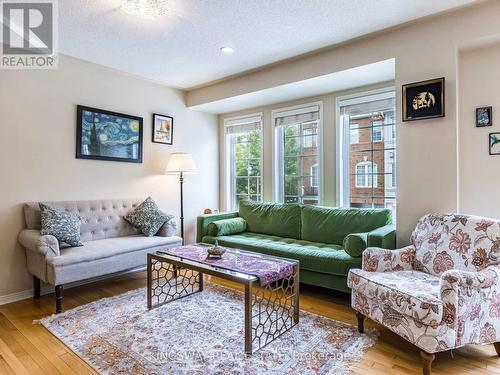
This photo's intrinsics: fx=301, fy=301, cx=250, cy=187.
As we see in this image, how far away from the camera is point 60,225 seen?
2887 mm

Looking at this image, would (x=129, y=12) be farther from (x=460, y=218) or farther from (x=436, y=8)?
(x=460, y=218)

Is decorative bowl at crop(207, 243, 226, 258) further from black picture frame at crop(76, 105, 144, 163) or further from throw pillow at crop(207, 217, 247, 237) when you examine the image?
black picture frame at crop(76, 105, 144, 163)

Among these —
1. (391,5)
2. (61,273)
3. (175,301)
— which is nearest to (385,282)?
(175,301)

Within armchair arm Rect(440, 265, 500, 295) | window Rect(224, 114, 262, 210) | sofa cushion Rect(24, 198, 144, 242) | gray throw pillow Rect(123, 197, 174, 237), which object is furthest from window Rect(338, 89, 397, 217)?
sofa cushion Rect(24, 198, 144, 242)

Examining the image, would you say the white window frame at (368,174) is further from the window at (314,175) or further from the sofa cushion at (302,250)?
the sofa cushion at (302,250)

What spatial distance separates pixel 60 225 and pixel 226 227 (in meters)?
1.82

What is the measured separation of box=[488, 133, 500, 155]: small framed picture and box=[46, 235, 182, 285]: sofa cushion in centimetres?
328

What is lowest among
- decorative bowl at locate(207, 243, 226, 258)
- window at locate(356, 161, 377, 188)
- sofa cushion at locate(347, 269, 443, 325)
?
sofa cushion at locate(347, 269, 443, 325)

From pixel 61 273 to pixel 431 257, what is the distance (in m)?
3.02

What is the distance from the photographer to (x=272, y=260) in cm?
244

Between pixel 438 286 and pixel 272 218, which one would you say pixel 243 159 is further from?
pixel 438 286

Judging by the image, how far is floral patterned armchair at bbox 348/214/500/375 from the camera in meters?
1.73

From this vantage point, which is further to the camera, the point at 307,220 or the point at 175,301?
the point at 307,220

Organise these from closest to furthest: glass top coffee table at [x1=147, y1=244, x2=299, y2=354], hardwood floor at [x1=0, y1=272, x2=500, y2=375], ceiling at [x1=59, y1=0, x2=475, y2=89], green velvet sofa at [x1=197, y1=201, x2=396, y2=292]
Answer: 1. hardwood floor at [x1=0, y1=272, x2=500, y2=375]
2. glass top coffee table at [x1=147, y1=244, x2=299, y2=354]
3. ceiling at [x1=59, y1=0, x2=475, y2=89]
4. green velvet sofa at [x1=197, y1=201, x2=396, y2=292]
